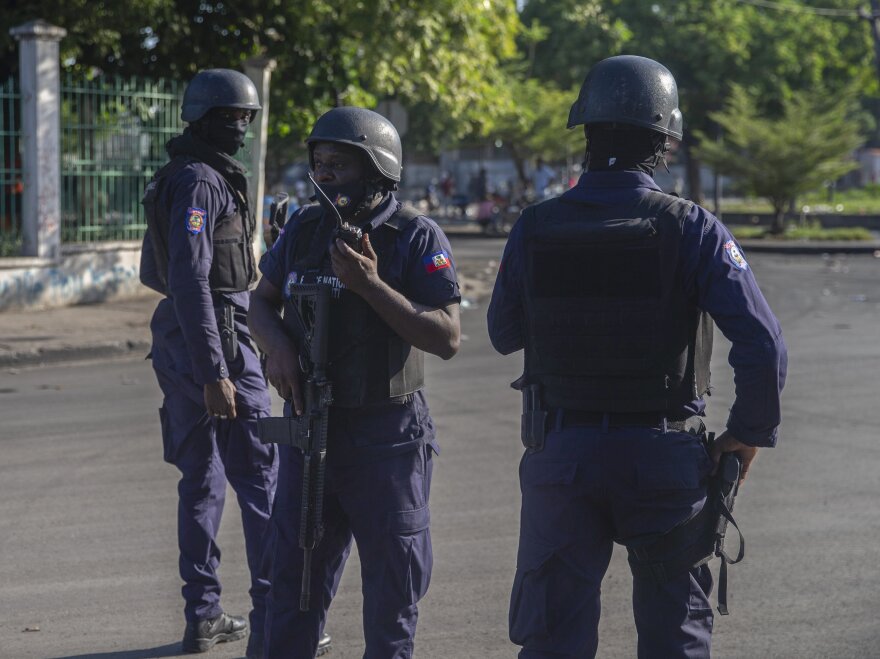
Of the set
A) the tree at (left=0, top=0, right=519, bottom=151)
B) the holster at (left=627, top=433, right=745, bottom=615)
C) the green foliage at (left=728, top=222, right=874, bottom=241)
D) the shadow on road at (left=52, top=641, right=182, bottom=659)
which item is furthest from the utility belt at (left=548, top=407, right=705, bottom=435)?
the green foliage at (left=728, top=222, right=874, bottom=241)

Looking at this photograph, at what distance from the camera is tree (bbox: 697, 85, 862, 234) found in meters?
28.5

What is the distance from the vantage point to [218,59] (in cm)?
1650

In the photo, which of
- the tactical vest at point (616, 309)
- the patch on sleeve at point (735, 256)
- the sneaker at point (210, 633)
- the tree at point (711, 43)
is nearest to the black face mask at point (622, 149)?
the tactical vest at point (616, 309)

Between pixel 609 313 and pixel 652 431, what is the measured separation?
0.97 feet

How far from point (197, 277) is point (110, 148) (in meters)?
11.1

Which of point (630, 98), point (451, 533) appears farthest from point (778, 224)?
point (630, 98)

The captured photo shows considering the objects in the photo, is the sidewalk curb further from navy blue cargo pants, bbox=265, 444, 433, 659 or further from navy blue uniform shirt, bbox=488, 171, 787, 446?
navy blue uniform shirt, bbox=488, 171, 787, 446

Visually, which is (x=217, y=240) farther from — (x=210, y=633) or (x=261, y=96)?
(x=261, y=96)

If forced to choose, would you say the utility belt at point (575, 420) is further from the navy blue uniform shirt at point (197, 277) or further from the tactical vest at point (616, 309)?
the navy blue uniform shirt at point (197, 277)

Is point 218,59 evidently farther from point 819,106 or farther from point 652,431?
point 819,106

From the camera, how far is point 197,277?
4.17m

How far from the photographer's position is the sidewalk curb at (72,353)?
35.5ft

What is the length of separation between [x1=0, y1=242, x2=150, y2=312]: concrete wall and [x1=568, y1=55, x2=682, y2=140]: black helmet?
10821 millimetres

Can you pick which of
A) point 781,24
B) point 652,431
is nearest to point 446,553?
point 652,431
